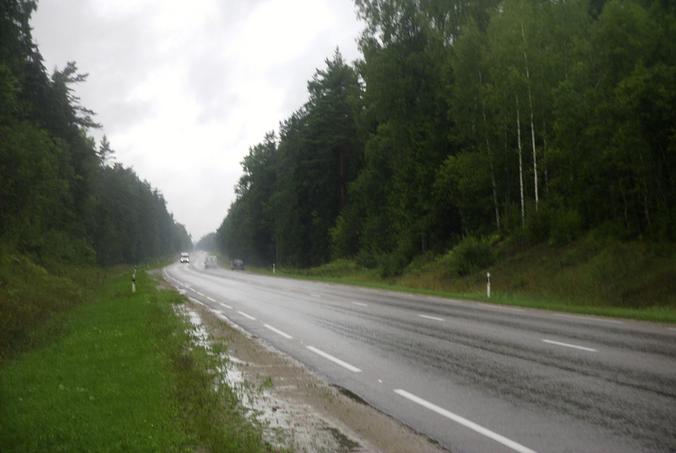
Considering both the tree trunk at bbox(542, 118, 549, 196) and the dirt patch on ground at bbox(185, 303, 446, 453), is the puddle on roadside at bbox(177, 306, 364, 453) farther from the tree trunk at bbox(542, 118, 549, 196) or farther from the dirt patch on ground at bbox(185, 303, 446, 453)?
the tree trunk at bbox(542, 118, 549, 196)

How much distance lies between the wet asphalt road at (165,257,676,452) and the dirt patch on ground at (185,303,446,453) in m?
0.25

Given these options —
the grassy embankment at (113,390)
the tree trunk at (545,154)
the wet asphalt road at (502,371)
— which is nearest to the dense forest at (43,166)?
the grassy embankment at (113,390)

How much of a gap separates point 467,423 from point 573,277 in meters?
19.5

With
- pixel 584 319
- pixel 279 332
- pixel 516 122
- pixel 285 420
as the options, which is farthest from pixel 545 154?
pixel 285 420

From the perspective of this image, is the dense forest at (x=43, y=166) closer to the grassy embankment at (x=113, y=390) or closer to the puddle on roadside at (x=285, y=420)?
the grassy embankment at (x=113, y=390)

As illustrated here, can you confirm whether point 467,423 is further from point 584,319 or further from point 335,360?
point 584,319

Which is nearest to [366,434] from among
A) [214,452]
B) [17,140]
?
[214,452]

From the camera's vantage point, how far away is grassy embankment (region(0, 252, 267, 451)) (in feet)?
21.9

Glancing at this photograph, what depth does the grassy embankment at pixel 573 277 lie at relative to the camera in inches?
843

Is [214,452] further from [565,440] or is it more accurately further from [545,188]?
[545,188]

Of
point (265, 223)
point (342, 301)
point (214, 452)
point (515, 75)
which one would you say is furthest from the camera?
point (265, 223)

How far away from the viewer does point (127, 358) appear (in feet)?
37.7

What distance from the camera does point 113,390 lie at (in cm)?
882

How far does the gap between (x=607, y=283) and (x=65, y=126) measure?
38.2 metres
